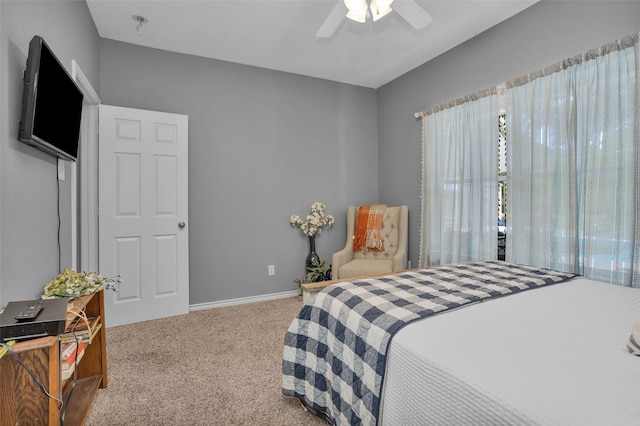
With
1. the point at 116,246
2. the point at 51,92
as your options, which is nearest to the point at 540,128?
the point at 51,92

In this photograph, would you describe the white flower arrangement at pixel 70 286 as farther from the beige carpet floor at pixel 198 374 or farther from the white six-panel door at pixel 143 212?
the white six-panel door at pixel 143 212

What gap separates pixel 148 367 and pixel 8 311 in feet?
4.05

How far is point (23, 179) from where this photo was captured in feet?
4.66

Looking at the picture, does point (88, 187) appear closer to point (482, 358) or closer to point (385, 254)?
point (385, 254)

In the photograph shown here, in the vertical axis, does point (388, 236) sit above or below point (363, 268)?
above

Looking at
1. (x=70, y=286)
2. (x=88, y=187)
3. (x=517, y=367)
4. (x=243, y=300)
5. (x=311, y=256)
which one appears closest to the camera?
(x=517, y=367)

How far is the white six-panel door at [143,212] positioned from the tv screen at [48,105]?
3.33 feet

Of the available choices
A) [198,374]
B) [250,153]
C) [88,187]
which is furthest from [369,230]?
[88,187]

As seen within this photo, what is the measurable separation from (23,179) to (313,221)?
8.73ft

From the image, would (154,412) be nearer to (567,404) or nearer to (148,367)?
(148,367)

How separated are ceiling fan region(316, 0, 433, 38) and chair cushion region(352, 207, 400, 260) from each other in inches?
80.0

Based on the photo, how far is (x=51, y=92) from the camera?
1541 millimetres

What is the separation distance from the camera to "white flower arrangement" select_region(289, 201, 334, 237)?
3.76 meters

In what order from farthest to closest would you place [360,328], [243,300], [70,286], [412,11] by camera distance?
1. [243,300]
2. [412,11]
3. [70,286]
4. [360,328]
